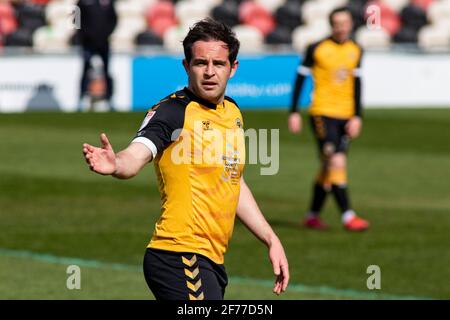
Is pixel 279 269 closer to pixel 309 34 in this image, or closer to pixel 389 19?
pixel 309 34

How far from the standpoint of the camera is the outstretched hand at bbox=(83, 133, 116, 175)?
5230 millimetres

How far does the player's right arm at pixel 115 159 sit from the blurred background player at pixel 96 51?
17962mm

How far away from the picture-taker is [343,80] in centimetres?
1398

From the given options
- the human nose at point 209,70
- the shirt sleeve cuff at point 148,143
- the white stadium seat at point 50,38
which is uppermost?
the human nose at point 209,70

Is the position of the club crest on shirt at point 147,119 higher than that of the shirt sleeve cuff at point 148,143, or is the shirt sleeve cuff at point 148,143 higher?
the club crest on shirt at point 147,119

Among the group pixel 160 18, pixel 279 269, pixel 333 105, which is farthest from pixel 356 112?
pixel 160 18

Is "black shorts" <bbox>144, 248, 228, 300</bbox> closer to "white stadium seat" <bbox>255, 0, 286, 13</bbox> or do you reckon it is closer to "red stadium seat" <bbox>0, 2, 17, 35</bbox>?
"red stadium seat" <bbox>0, 2, 17, 35</bbox>

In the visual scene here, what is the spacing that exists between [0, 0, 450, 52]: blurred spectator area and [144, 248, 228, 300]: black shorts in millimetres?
20421

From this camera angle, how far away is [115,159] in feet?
17.7

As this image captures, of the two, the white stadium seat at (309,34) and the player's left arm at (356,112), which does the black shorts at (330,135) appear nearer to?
the player's left arm at (356,112)

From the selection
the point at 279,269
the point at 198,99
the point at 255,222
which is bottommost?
the point at 279,269

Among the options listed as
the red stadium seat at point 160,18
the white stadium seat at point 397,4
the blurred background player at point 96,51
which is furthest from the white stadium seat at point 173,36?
the white stadium seat at point 397,4

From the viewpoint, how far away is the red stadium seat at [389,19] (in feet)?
105

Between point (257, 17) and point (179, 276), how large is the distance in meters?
25.4
